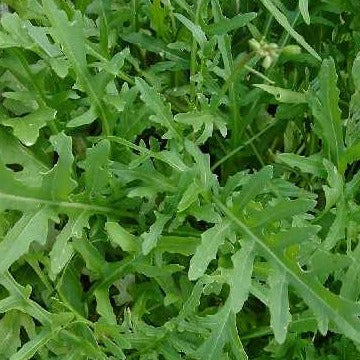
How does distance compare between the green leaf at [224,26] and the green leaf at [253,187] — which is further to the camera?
the green leaf at [224,26]

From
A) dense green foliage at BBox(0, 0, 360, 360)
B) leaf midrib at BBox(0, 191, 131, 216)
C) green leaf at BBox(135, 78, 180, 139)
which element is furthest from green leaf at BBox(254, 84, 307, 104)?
leaf midrib at BBox(0, 191, 131, 216)

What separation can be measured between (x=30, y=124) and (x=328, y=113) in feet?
1.15

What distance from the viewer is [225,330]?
3.11ft

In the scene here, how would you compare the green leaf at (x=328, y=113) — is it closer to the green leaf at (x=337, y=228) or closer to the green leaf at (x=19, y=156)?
the green leaf at (x=337, y=228)

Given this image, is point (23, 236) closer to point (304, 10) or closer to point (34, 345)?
point (34, 345)

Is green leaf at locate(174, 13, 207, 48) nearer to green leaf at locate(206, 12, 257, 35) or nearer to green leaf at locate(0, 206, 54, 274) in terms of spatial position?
green leaf at locate(206, 12, 257, 35)

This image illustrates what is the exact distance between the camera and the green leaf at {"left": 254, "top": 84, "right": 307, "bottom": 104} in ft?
3.41

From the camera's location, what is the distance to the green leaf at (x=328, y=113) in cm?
98

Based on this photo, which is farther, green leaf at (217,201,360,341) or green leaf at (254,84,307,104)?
green leaf at (254,84,307,104)

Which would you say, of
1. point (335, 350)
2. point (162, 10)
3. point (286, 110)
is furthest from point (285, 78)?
point (335, 350)

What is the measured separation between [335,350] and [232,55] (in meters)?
0.42

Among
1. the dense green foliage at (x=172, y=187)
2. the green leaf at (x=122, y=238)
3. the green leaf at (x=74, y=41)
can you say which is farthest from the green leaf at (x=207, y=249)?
the green leaf at (x=74, y=41)

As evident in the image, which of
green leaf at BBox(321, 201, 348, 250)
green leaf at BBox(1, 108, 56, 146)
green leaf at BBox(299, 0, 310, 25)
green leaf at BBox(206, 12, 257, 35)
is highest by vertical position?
green leaf at BBox(299, 0, 310, 25)

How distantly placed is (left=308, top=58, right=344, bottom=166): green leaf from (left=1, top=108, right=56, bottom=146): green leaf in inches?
12.3
